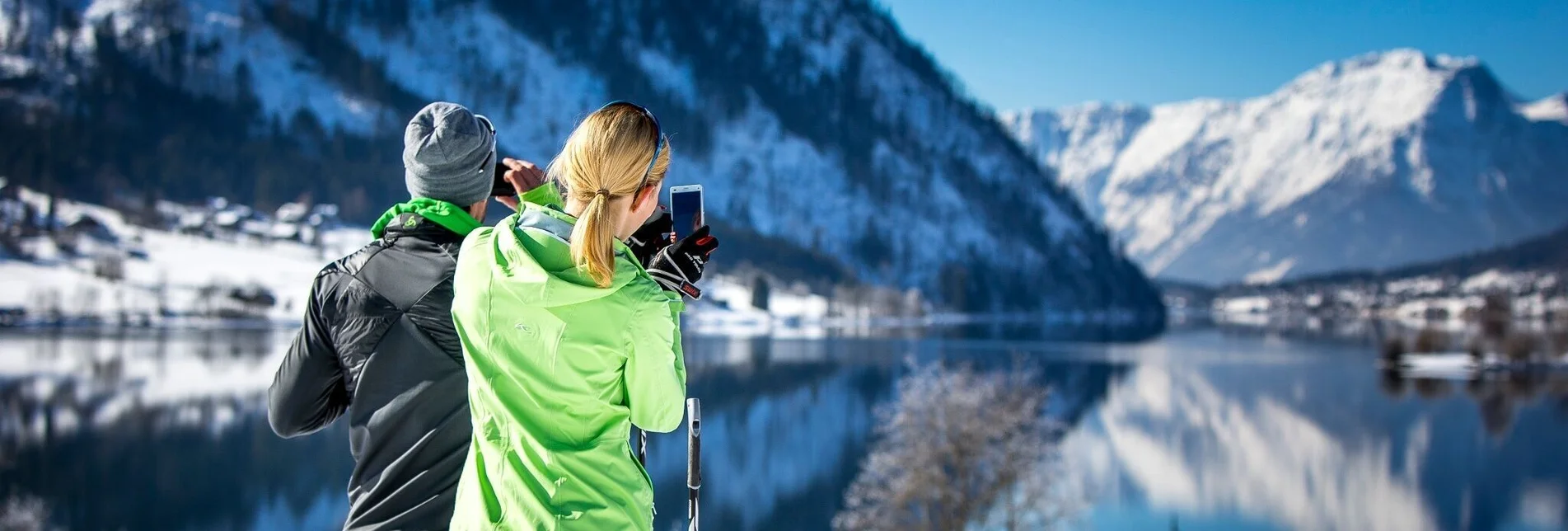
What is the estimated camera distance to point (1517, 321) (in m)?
149

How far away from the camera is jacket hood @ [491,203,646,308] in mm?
2244

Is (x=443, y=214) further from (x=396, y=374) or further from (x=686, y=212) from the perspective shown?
(x=686, y=212)

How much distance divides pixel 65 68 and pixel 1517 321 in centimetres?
18964

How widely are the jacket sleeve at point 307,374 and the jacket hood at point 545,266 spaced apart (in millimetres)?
790

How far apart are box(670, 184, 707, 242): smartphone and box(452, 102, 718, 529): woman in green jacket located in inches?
13.5

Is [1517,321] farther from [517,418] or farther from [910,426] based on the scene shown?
[517,418]

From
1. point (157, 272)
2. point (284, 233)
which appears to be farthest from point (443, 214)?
point (284, 233)

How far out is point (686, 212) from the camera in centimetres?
280

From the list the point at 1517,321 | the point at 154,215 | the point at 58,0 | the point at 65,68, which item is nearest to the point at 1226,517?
the point at 154,215

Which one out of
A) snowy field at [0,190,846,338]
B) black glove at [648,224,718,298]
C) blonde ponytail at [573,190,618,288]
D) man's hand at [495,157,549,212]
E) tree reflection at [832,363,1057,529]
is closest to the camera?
blonde ponytail at [573,190,618,288]

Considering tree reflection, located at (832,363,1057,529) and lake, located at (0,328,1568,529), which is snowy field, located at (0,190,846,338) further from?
tree reflection, located at (832,363,1057,529)

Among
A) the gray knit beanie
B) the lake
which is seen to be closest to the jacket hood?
the gray knit beanie

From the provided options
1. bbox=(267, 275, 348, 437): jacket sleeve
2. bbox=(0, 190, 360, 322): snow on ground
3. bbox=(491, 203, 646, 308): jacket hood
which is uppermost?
bbox=(0, 190, 360, 322): snow on ground

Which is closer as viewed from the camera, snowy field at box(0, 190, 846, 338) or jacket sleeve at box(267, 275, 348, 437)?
jacket sleeve at box(267, 275, 348, 437)
